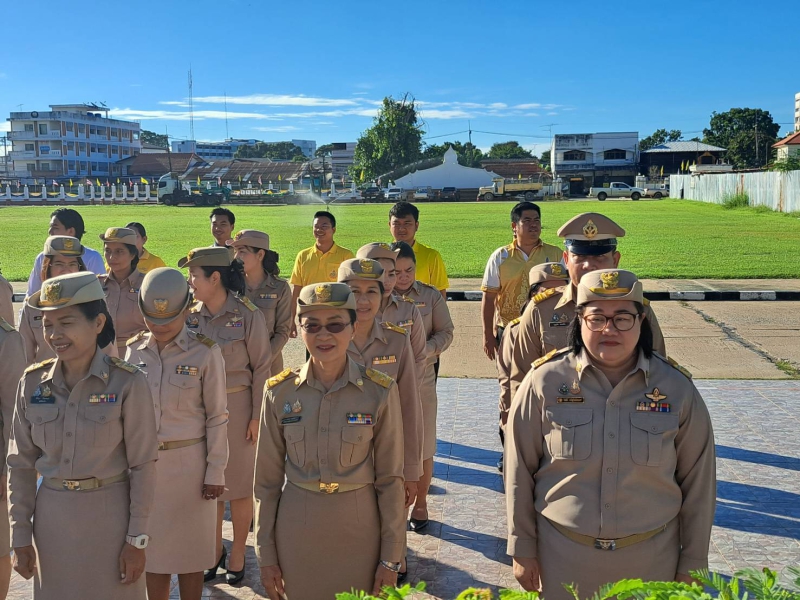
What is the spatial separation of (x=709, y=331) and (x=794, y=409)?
14.0 ft

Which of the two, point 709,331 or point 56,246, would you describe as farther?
point 709,331

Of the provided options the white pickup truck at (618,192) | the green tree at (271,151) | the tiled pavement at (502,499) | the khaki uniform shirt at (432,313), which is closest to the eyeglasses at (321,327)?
the tiled pavement at (502,499)

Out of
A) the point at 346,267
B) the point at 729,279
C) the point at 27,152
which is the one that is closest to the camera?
the point at 346,267

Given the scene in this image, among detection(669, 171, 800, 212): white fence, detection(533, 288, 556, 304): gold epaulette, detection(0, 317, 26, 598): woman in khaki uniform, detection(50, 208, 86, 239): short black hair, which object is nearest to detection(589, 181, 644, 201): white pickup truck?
detection(669, 171, 800, 212): white fence

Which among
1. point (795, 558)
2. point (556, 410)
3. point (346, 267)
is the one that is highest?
point (346, 267)

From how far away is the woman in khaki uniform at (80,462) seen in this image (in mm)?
3139

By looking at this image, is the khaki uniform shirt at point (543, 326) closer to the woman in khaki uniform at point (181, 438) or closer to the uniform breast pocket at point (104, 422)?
the woman in khaki uniform at point (181, 438)

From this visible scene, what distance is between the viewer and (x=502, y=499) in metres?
5.75

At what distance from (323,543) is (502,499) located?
2870 mm

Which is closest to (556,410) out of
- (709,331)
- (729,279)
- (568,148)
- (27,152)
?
(709,331)

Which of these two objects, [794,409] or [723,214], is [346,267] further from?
[723,214]

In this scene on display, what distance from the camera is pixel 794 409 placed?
7727 millimetres

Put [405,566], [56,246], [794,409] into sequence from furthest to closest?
[794,409] → [56,246] → [405,566]

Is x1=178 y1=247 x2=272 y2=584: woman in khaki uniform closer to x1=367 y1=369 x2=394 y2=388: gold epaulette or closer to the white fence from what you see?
x1=367 y1=369 x2=394 y2=388: gold epaulette
